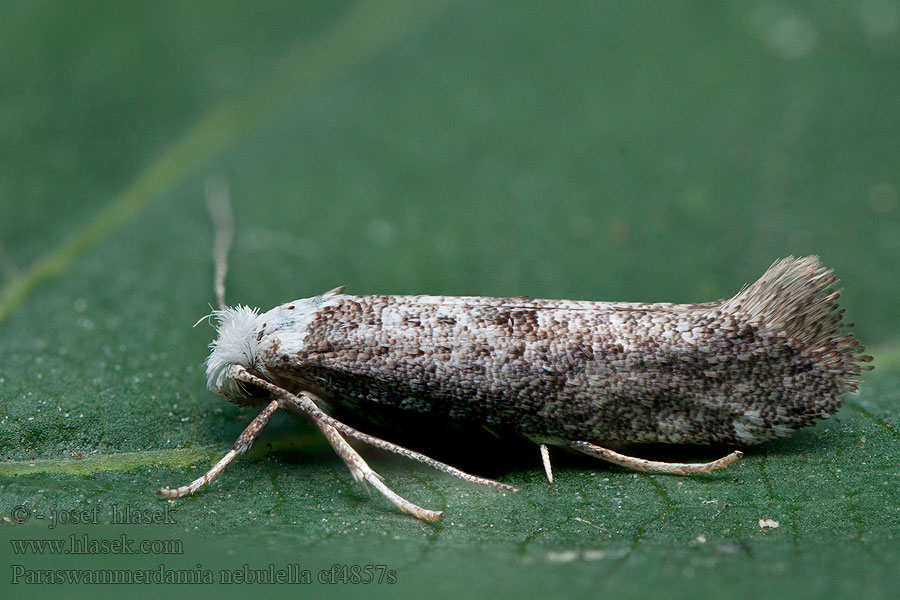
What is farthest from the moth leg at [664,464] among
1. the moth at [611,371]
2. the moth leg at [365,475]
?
the moth leg at [365,475]

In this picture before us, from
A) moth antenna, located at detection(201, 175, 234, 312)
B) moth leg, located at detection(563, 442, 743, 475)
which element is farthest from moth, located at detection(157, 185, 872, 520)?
moth antenna, located at detection(201, 175, 234, 312)

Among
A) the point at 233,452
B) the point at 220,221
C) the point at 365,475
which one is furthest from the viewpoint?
the point at 220,221

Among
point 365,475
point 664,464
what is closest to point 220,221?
point 365,475

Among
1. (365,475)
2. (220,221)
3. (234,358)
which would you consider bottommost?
(365,475)

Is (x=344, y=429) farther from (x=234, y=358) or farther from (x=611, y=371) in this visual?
(x=611, y=371)

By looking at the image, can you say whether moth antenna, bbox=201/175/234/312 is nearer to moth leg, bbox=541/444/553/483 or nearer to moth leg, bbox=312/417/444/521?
moth leg, bbox=312/417/444/521

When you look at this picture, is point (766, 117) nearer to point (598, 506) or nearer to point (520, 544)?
point (598, 506)

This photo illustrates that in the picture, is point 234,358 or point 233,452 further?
point 234,358

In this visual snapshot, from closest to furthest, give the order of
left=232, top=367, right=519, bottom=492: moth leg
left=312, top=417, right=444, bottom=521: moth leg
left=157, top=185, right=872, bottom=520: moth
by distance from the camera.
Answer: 1. left=312, top=417, right=444, bottom=521: moth leg
2. left=232, top=367, right=519, bottom=492: moth leg
3. left=157, top=185, right=872, bottom=520: moth
